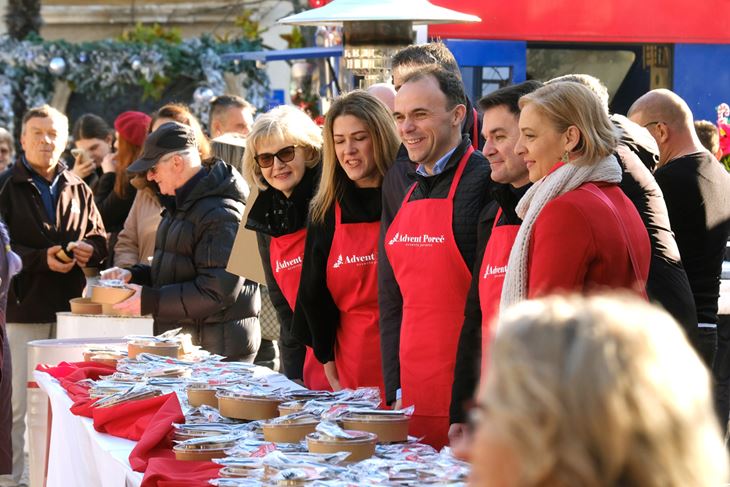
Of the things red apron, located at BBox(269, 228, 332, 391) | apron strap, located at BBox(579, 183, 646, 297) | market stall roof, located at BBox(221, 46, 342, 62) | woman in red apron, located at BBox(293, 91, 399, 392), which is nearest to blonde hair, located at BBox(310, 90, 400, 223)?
woman in red apron, located at BBox(293, 91, 399, 392)

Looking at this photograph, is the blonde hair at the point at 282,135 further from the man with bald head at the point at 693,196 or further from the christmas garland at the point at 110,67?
the christmas garland at the point at 110,67

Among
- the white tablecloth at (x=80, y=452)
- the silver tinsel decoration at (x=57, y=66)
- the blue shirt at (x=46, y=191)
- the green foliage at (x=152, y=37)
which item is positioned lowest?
the white tablecloth at (x=80, y=452)

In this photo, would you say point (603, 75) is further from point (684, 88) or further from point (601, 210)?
point (601, 210)

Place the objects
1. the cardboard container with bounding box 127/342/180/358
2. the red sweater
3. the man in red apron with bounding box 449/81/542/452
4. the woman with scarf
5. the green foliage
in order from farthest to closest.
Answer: the green foliage
the woman with scarf
the cardboard container with bounding box 127/342/180/358
the man in red apron with bounding box 449/81/542/452
the red sweater

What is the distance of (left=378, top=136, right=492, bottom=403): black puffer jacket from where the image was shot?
3385 mm

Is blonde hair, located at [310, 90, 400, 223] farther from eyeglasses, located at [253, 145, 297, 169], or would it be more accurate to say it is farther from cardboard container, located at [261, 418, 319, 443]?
cardboard container, located at [261, 418, 319, 443]

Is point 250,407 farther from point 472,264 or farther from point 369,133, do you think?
point 369,133

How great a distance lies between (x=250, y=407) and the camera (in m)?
3.38

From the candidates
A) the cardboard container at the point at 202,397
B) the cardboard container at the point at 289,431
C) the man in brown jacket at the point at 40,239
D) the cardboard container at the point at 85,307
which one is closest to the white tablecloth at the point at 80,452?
the cardboard container at the point at 202,397

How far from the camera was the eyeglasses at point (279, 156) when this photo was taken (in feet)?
14.3

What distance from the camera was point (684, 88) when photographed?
1018 cm

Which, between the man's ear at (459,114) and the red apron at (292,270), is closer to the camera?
the man's ear at (459,114)

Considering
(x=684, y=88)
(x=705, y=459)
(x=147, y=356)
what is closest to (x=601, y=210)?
(x=705, y=459)

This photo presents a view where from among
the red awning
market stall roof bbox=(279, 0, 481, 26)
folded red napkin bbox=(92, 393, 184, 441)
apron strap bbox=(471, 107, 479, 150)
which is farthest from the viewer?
the red awning
